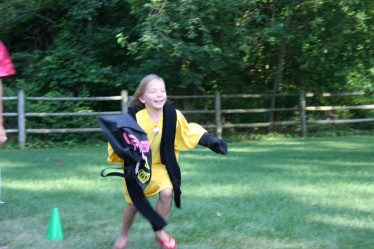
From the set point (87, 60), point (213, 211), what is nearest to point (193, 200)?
point (213, 211)

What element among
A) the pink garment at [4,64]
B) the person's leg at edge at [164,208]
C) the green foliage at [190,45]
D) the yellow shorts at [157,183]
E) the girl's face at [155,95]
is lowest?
the person's leg at edge at [164,208]

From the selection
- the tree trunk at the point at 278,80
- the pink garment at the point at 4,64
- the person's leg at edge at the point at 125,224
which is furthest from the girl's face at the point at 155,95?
the tree trunk at the point at 278,80

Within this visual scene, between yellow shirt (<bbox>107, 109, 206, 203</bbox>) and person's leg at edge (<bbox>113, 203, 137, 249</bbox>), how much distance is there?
0.11 m

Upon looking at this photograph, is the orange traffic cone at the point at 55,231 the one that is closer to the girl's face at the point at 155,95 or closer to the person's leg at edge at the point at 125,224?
the person's leg at edge at the point at 125,224

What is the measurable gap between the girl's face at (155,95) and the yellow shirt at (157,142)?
0.41ft

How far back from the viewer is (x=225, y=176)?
814 cm

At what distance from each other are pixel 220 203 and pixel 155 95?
2.34 m

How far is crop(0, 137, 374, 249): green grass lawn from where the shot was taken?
4.80 meters

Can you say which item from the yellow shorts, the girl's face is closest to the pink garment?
the girl's face

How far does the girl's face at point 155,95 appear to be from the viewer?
4293mm

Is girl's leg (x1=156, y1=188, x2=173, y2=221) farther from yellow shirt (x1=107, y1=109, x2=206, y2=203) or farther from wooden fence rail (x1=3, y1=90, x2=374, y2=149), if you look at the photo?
wooden fence rail (x1=3, y1=90, x2=374, y2=149)

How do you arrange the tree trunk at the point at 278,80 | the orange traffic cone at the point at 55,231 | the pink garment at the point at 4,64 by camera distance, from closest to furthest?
the pink garment at the point at 4,64, the orange traffic cone at the point at 55,231, the tree trunk at the point at 278,80

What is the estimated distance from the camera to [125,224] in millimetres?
4527

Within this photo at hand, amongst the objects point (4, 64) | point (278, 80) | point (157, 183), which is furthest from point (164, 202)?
point (278, 80)
